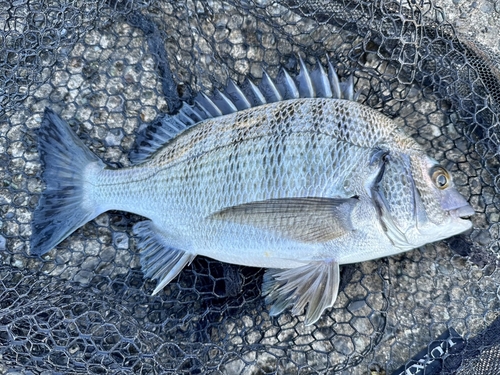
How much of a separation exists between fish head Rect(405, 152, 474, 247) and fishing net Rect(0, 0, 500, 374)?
38 cm

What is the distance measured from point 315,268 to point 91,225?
1.28 metres

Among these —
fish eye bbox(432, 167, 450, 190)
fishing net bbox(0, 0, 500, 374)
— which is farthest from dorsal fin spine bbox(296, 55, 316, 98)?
fish eye bbox(432, 167, 450, 190)

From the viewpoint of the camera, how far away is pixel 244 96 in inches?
81.0

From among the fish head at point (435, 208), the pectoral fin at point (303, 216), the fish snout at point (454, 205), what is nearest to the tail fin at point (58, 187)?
the pectoral fin at point (303, 216)

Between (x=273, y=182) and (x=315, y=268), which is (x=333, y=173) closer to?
(x=273, y=182)

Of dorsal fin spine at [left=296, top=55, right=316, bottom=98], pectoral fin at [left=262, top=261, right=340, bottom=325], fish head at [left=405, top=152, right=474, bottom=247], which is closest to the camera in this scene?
fish head at [left=405, top=152, right=474, bottom=247]

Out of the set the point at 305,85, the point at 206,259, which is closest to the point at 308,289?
the point at 206,259

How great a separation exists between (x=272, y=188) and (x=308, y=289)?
493mm

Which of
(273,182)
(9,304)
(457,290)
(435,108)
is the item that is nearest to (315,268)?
(273,182)

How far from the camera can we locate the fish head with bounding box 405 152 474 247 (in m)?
1.72

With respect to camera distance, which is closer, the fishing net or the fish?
the fish

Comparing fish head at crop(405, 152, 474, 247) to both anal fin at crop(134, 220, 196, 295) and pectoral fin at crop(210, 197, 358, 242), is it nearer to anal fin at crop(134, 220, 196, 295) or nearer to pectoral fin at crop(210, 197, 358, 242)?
pectoral fin at crop(210, 197, 358, 242)

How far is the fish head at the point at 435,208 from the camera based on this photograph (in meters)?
1.72

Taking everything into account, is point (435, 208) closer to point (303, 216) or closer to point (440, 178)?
point (440, 178)
